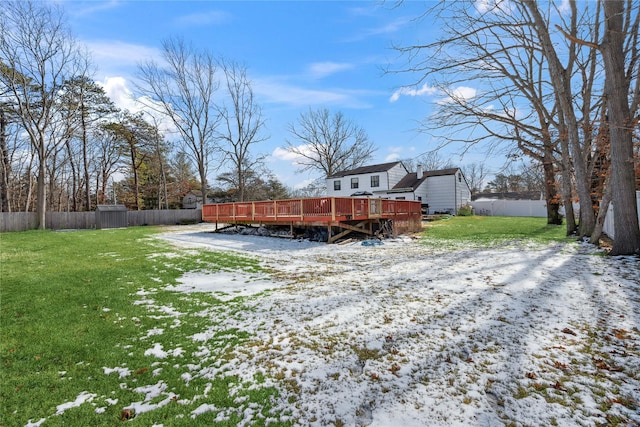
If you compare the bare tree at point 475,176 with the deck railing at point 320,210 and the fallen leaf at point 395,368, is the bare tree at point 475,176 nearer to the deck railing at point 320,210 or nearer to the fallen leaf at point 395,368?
the deck railing at point 320,210

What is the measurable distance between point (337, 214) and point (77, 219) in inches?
777

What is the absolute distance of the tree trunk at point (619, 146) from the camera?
6.11 metres

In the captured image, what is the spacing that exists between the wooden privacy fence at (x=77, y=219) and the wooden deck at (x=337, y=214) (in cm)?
1186

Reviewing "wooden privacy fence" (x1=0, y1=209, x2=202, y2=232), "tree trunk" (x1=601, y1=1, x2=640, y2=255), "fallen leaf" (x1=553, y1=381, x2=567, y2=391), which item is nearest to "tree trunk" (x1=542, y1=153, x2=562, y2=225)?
"tree trunk" (x1=601, y1=1, x2=640, y2=255)

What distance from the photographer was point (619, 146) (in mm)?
6168

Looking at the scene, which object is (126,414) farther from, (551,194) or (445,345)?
(551,194)

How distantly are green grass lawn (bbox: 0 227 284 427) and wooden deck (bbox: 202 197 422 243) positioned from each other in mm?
5666

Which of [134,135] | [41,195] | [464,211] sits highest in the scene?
[134,135]

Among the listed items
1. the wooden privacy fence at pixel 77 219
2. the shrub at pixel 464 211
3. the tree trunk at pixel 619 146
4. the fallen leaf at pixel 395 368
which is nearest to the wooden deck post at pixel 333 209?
the tree trunk at pixel 619 146

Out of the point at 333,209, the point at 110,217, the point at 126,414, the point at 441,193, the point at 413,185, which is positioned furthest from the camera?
the point at 413,185

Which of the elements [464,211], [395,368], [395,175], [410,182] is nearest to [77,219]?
[395,368]

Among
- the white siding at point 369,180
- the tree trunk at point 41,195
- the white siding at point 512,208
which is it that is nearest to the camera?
the tree trunk at point 41,195

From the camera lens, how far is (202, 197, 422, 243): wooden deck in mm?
10117

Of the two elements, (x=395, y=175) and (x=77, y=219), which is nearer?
(x=77, y=219)
